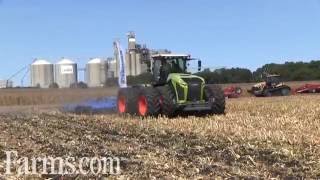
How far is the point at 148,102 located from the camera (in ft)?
67.0

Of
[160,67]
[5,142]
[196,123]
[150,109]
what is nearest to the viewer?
[5,142]

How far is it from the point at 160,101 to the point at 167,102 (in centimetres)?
33

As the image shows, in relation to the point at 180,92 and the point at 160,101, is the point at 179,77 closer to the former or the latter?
the point at 180,92

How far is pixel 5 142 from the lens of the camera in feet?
46.1

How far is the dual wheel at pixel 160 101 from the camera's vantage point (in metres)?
20.2

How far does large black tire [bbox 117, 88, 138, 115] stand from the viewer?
21.7 meters

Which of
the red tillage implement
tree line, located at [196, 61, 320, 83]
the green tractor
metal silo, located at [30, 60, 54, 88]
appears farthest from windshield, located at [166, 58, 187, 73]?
metal silo, located at [30, 60, 54, 88]

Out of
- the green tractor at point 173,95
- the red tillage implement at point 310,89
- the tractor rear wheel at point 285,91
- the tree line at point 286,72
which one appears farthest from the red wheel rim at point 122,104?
the tree line at point 286,72

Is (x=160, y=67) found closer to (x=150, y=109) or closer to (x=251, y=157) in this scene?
(x=150, y=109)

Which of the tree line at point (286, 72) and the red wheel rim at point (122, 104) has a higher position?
the tree line at point (286, 72)

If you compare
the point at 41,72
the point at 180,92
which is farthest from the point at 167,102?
the point at 41,72

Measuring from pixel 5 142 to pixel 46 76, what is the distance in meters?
67.9

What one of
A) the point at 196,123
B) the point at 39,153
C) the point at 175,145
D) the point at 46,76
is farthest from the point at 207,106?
the point at 46,76

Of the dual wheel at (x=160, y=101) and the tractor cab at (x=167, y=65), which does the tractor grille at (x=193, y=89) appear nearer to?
the dual wheel at (x=160, y=101)
